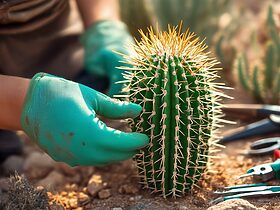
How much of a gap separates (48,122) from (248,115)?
1.04 m

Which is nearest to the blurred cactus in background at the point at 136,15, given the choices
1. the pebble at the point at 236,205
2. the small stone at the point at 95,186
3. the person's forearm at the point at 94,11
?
the person's forearm at the point at 94,11

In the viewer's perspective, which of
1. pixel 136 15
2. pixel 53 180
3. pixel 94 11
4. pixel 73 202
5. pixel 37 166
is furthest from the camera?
pixel 136 15

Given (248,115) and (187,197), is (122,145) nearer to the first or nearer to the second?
(187,197)

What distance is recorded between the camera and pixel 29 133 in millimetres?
1870

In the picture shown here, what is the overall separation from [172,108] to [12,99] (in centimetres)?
53

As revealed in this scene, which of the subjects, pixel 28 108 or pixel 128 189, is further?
pixel 128 189

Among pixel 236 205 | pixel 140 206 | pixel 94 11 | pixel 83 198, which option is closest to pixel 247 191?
pixel 236 205

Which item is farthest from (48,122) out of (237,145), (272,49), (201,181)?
(272,49)

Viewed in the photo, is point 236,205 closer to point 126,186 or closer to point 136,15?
point 126,186

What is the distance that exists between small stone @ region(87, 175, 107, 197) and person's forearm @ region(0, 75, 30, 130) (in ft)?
1.13

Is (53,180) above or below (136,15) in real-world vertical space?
below

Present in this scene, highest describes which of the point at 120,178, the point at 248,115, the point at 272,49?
the point at 272,49

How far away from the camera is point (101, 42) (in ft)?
8.41

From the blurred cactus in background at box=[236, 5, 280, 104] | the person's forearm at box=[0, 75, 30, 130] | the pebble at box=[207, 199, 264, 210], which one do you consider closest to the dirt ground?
the pebble at box=[207, 199, 264, 210]
